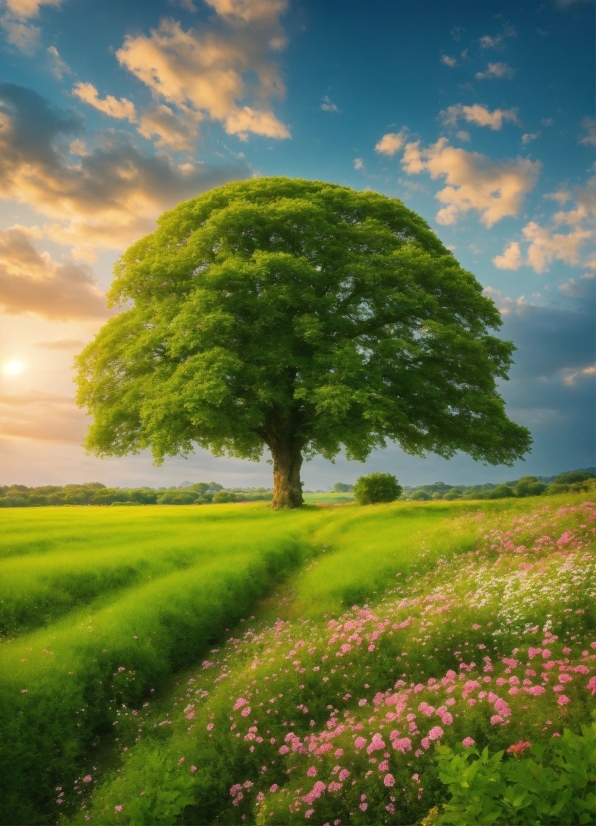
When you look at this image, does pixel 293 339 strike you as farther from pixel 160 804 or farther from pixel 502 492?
pixel 160 804

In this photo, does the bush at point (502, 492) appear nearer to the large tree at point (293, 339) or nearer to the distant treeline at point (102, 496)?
the large tree at point (293, 339)

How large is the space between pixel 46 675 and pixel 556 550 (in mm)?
13658

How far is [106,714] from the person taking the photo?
10391mm

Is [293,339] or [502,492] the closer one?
[293,339]

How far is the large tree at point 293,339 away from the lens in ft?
88.1

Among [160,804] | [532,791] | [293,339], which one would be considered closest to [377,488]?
[293,339]

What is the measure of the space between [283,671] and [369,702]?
1897mm

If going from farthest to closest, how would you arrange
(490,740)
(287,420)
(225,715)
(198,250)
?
1. (287,420)
2. (198,250)
3. (225,715)
4. (490,740)

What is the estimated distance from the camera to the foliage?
446 centimetres

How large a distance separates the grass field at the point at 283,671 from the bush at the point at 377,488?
14.9 m

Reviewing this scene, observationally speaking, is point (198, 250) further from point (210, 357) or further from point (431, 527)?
point (431, 527)

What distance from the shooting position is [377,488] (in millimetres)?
33906

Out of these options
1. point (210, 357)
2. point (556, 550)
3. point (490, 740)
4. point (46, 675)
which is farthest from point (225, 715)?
point (210, 357)

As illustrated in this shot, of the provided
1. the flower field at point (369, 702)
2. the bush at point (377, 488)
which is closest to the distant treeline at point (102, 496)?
the bush at point (377, 488)
